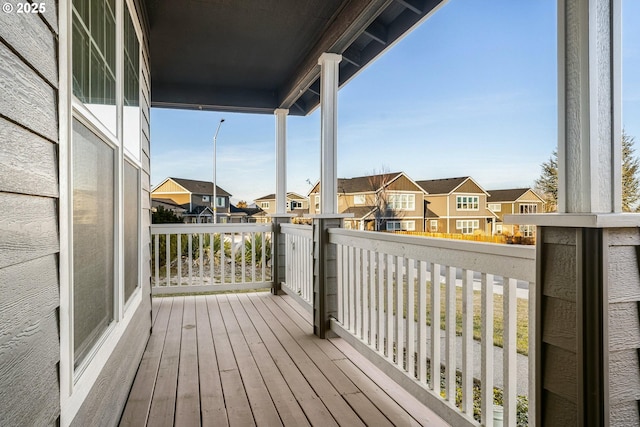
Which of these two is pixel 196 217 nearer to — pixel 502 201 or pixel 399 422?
pixel 399 422

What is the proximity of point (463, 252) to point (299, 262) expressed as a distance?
282 centimetres

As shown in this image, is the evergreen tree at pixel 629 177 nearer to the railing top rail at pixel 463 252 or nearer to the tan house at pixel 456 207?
the railing top rail at pixel 463 252

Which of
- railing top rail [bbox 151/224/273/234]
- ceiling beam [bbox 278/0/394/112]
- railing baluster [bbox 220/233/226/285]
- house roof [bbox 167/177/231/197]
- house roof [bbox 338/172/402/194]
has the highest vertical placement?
ceiling beam [bbox 278/0/394/112]

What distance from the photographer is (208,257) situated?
5.14m

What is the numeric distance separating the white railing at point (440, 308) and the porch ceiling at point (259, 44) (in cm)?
162

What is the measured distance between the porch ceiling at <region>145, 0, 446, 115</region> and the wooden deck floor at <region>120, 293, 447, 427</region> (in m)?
2.41

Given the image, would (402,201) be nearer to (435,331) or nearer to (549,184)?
(435,331)

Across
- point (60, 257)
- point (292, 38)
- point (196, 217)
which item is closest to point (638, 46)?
point (60, 257)

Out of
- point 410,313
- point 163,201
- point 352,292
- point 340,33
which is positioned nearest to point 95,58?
point 410,313

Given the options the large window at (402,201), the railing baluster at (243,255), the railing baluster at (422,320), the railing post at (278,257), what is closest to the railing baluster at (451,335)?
the railing baluster at (422,320)

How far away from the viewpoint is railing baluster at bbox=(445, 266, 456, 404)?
71.8 inches

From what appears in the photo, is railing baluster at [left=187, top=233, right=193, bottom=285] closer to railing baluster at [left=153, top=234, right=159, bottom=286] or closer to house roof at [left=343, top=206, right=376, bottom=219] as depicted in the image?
railing baluster at [left=153, top=234, right=159, bottom=286]

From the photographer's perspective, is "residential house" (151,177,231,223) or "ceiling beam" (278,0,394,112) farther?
"residential house" (151,177,231,223)

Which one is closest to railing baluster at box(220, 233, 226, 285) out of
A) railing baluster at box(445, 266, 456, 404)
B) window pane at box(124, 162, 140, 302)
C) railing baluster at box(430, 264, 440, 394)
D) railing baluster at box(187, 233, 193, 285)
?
railing baluster at box(187, 233, 193, 285)
